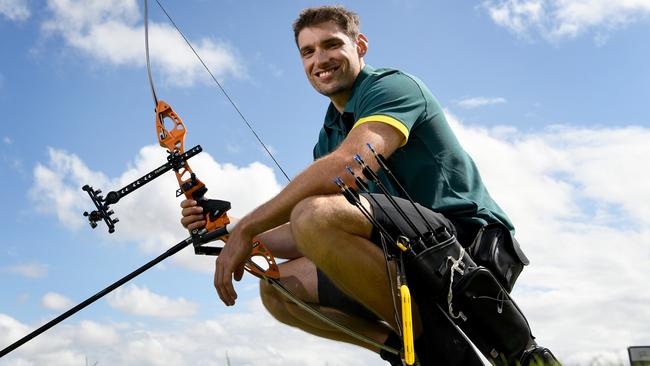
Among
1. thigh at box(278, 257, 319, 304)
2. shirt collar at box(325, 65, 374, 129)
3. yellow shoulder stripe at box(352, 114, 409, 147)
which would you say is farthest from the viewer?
thigh at box(278, 257, 319, 304)

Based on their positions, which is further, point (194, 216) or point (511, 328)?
point (194, 216)

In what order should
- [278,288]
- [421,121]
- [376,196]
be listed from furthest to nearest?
1. [278,288]
2. [421,121]
3. [376,196]

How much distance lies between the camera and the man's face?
165 inches

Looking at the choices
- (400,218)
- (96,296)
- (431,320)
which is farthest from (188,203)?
(431,320)

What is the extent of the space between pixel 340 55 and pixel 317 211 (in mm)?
1271

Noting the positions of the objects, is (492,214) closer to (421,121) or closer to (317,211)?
(421,121)

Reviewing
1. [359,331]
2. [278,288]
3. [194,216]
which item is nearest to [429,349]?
[359,331]

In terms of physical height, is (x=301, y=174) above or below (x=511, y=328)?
above

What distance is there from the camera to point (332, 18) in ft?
14.0

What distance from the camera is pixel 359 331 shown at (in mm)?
4020

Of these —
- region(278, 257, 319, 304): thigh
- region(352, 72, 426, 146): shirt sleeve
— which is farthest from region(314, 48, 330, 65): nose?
region(278, 257, 319, 304): thigh

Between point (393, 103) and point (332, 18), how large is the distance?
37.1 inches

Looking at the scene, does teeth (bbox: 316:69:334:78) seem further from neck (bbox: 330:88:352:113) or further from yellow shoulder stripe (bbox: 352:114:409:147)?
yellow shoulder stripe (bbox: 352:114:409:147)

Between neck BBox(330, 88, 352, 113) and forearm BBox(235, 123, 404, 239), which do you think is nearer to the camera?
forearm BBox(235, 123, 404, 239)
